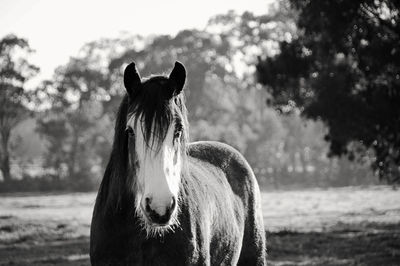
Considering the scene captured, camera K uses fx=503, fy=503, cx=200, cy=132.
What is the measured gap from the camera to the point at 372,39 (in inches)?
559

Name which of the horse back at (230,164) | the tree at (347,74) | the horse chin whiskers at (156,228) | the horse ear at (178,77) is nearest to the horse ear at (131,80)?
the horse ear at (178,77)

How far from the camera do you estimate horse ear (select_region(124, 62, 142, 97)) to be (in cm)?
361

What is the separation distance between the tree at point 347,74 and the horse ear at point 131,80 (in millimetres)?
10953

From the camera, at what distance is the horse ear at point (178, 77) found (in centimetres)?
372

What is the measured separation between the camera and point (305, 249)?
38.0 ft

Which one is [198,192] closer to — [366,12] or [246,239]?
[246,239]

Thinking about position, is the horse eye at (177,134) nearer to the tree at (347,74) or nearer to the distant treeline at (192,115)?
the tree at (347,74)

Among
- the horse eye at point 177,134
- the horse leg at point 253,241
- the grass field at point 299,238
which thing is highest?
the horse eye at point 177,134

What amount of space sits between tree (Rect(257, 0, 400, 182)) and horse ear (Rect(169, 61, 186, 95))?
1071 centimetres

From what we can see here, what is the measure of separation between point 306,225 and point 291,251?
5.63 metres

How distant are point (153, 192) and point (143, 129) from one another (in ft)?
1.62

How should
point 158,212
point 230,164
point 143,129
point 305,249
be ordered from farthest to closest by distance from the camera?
point 305,249
point 230,164
point 143,129
point 158,212

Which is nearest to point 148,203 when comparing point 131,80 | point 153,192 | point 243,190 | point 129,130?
point 153,192

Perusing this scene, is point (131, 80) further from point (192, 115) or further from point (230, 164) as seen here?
point (192, 115)
